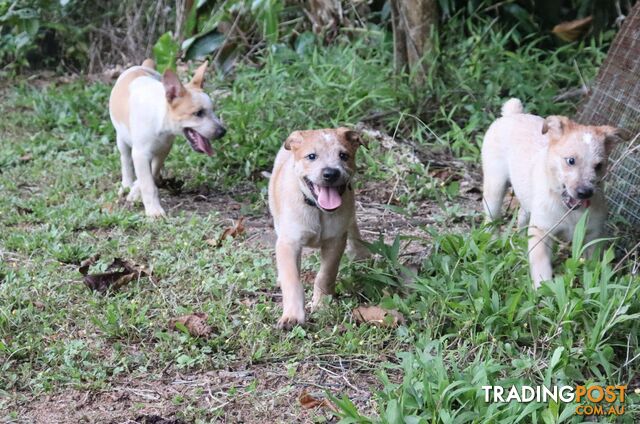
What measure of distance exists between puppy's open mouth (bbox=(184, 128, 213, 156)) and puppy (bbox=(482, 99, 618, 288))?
8.04 ft

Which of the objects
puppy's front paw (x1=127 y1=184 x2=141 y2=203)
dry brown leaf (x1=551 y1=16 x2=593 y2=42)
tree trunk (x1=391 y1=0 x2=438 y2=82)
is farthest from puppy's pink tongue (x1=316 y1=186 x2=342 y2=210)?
dry brown leaf (x1=551 y1=16 x2=593 y2=42)

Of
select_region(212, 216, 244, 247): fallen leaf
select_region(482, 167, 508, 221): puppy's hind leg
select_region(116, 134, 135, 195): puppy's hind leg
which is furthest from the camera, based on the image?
select_region(116, 134, 135, 195): puppy's hind leg

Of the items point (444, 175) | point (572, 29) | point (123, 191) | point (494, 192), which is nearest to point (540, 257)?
point (494, 192)

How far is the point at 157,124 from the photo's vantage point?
7.16 metres

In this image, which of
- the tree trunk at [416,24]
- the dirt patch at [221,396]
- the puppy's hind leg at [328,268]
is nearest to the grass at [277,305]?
the dirt patch at [221,396]

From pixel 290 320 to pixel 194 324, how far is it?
19.1 inches

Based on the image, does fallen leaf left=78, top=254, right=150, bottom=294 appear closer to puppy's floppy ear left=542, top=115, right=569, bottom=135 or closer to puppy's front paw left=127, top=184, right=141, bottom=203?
puppy's front paw left=127, top=184, right=141, bottom=203

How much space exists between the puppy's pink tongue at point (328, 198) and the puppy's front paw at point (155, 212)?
2189 mm

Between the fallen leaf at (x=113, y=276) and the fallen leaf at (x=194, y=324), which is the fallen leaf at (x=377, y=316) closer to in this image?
the fallen leaf at (x=194, y=324)

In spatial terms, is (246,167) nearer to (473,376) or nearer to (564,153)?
(564,153)

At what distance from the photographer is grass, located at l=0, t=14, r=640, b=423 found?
4102 millimetres

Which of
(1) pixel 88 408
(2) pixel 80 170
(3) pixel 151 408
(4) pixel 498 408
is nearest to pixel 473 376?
(4) pixel 498 408

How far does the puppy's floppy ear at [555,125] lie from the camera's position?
5.23m

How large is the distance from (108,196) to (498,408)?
433cm
